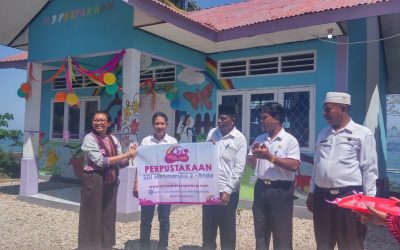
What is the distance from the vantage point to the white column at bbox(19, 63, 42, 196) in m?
8.46

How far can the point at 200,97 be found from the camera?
8984 millimetres

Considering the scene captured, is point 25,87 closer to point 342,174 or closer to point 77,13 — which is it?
point 77,13

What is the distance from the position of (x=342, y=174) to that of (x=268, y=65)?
16.1 ft

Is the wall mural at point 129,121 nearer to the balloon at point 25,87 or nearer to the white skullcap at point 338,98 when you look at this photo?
the balloon at point 25,87

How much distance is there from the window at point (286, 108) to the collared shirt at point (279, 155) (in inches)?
150

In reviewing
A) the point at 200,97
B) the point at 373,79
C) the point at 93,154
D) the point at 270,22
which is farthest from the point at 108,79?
the point at 373,79

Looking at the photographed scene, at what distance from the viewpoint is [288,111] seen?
7887 millimetres

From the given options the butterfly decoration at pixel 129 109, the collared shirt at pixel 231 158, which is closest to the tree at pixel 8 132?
the butterfly decoration at pixel 129 109

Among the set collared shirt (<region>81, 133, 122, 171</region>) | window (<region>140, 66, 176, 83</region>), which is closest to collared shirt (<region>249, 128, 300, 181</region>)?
collared shirt (<region>81, 133, 122, 171</region>)

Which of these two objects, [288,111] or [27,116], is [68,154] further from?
[288,111]

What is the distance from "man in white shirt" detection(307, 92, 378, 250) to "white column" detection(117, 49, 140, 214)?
3892 mm

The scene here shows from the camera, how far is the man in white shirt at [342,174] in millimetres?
3473

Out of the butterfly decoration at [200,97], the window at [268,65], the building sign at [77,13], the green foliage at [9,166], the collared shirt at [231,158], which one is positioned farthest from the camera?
the green foliage at [9,166]

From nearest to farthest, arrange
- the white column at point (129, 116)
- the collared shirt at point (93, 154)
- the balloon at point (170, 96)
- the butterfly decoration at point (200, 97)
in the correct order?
the collared shirt at point (93, 154)
the white column at point (129, 116)
the butterfly decoration at point (200, 97)
the balloon at point (170, 96)
